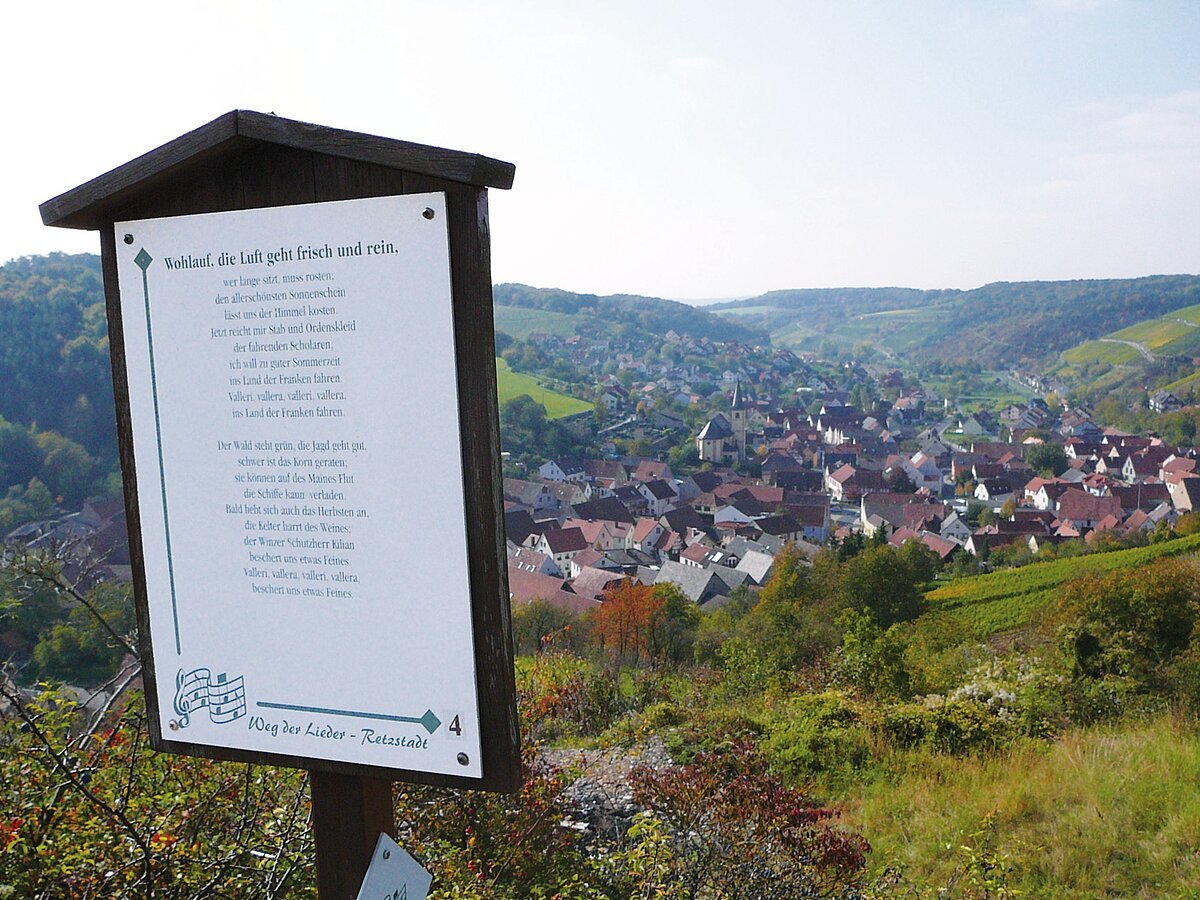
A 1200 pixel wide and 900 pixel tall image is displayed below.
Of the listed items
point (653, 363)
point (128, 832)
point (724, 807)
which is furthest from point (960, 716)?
point (653, 363)

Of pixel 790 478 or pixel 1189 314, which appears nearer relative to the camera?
pixel 790 478

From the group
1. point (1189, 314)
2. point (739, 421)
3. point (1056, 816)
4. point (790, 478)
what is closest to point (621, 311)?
point (739, 421)

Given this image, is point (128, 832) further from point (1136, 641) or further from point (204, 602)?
point (1136, 641)

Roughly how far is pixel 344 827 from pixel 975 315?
238ft

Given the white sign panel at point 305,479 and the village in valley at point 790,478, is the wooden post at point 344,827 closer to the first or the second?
the white sign panel at point 305,479

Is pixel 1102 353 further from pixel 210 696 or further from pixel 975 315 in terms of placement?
pixel 210 696

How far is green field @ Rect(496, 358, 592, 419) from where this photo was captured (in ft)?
129

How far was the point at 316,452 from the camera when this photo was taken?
1.24 metres

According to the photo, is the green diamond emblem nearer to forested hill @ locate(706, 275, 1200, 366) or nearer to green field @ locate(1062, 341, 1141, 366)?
green field @ locate(1062, 341, 1141, 366)

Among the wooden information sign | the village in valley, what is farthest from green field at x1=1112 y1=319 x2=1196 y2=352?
the wooden information sign

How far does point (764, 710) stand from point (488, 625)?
5.62 meters

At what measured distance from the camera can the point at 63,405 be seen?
1390 cm

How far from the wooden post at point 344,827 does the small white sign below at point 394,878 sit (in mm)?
109

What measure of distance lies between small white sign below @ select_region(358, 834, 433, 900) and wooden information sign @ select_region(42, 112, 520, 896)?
0.35 ft
